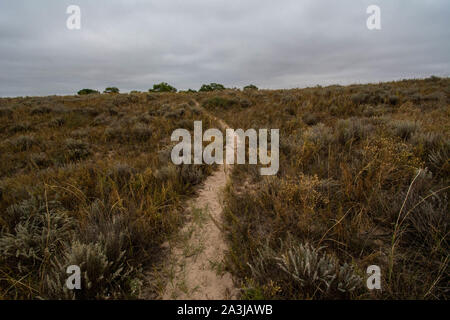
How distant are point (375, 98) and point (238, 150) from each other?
806 cm

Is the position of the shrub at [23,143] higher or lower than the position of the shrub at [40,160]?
higher

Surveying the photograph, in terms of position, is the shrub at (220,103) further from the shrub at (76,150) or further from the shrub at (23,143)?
the shrub at (23,143)

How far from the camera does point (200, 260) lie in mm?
2080

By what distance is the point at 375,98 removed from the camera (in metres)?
8.59

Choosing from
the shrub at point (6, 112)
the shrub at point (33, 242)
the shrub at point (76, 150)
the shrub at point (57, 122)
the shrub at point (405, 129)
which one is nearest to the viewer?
the shrub at point (33, 242)

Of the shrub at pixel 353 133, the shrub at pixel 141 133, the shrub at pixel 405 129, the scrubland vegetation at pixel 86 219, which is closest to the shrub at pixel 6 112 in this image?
the scrubland vegetation at pixel 86 219

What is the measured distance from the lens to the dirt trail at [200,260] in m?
1.75

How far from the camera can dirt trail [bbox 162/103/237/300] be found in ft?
5.75

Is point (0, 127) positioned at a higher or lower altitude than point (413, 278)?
higher

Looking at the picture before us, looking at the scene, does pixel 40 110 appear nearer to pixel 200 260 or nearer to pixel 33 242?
pixel 33 242
